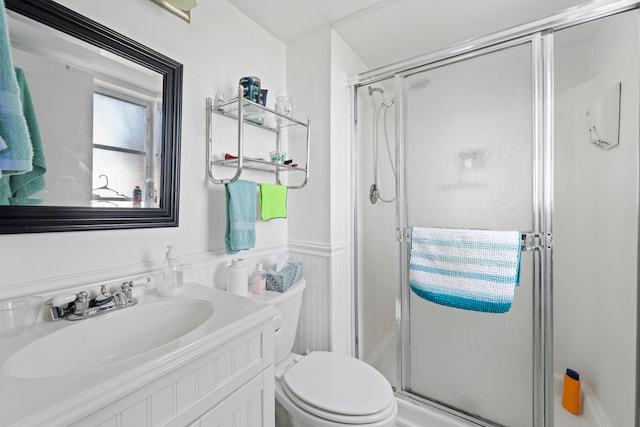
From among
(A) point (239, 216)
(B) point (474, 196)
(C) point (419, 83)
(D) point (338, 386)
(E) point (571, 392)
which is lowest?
(E) point (571, 392)

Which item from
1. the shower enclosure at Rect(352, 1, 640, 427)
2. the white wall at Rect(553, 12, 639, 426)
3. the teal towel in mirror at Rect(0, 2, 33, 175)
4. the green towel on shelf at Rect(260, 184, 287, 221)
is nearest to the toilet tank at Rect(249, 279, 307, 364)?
the green towel on shelf at Rect(260, 184, 287, 221)

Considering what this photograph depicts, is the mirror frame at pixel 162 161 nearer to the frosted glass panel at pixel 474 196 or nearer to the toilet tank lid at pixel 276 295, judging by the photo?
the toilet tank lid at pixel 276 295

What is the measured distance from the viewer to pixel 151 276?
102 cm

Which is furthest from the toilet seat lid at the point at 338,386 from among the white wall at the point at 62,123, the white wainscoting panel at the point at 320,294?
the white wall at the point at 62,123

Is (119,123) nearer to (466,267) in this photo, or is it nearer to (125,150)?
(125,150)

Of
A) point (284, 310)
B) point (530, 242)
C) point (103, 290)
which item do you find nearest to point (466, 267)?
point (530, 242)

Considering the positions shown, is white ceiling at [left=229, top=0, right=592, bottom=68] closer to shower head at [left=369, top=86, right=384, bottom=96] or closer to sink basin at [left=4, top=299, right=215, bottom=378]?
shower head at [left=369, top=86, right=384, bottom=96]

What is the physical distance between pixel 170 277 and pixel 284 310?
0.53 metres

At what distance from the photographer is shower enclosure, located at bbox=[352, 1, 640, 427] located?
1167mm

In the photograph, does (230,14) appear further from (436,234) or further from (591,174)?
(591,174)

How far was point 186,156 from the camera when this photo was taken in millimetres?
1160

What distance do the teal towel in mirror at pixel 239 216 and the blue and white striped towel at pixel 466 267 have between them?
2.64 feet

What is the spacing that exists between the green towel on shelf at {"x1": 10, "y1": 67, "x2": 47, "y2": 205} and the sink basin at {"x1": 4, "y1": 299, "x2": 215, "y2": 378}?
15.1 inches

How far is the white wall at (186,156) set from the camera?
80cm
